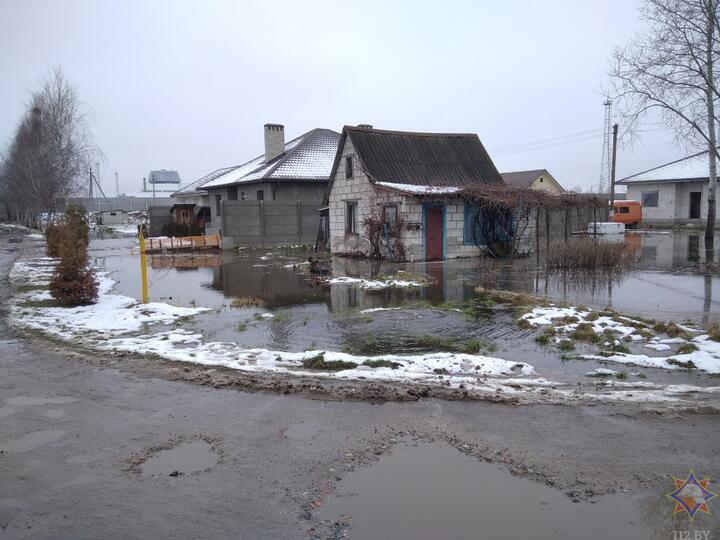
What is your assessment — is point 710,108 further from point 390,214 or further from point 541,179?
point 541,179

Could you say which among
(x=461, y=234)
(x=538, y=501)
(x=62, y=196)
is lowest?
(x=538, y=501)

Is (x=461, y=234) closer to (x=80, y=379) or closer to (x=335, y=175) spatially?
(x=335, y=175)

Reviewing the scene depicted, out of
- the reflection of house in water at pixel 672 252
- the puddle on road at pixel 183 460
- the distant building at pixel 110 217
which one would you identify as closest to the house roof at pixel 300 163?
the reflection of house in water at pixel 672 252

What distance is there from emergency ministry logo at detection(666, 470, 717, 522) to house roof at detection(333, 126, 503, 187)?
18.4 meters

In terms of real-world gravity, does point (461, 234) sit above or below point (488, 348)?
above

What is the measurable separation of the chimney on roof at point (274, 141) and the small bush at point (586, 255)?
2343 cm

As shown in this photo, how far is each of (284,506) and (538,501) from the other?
5.84 ft

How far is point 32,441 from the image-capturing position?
4938 millimetres

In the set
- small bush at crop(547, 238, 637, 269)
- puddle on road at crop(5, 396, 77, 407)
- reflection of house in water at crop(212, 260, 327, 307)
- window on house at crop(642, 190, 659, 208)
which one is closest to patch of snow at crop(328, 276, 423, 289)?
reflection of house in water at crop(212, 260, 327, 307)

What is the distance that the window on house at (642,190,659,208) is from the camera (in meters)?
41.8

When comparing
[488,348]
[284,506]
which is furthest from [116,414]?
[488,348]

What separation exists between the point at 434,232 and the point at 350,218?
14.7 ft

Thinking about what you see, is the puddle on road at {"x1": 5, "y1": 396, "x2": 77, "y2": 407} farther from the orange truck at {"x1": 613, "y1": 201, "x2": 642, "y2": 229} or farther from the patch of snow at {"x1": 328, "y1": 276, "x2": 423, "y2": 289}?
the orange truck at {"x1": 613, "y1": 201, "x2": 642, "y2": 229}

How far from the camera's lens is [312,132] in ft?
125
